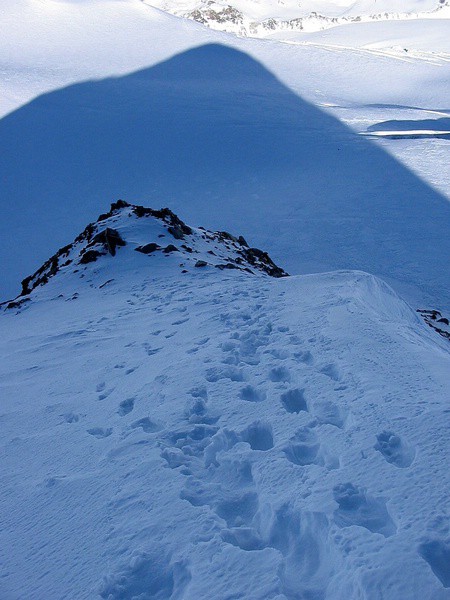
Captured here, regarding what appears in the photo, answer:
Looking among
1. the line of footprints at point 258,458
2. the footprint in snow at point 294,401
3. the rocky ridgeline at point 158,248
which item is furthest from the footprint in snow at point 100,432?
the rocky ridgeline at point 158,248

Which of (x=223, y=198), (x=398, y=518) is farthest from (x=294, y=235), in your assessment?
(x=398, y=518)

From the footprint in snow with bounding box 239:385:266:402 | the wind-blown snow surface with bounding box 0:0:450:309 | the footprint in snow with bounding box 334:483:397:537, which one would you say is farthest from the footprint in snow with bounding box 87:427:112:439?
the wind-blown snow surface with bounding box 0:0:450:309

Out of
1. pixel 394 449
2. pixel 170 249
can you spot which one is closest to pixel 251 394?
pixel 394 449

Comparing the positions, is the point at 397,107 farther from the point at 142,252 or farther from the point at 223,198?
the point at 142,252

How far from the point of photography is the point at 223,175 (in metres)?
13.0

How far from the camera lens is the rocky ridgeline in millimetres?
6449

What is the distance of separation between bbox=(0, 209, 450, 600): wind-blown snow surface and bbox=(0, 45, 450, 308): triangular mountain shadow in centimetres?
485

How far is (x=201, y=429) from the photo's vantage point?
8.50 feet

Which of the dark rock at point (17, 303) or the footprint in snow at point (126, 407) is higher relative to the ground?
the footprint in snow at point (126, 407)

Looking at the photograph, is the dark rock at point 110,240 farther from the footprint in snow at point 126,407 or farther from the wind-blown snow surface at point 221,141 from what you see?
the footprint in snow at point 126,407

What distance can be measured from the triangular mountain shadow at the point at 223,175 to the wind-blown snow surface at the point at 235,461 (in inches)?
191

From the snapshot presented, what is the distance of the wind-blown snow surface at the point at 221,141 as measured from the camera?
994 centimetres

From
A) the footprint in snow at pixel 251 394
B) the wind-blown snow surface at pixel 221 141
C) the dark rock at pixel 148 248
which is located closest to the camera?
the footprint in snow at pixel 251 394

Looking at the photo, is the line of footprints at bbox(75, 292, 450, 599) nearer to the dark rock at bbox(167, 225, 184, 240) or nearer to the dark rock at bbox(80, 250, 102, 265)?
the dark rock at bbox(80, 250, 102, 265)
